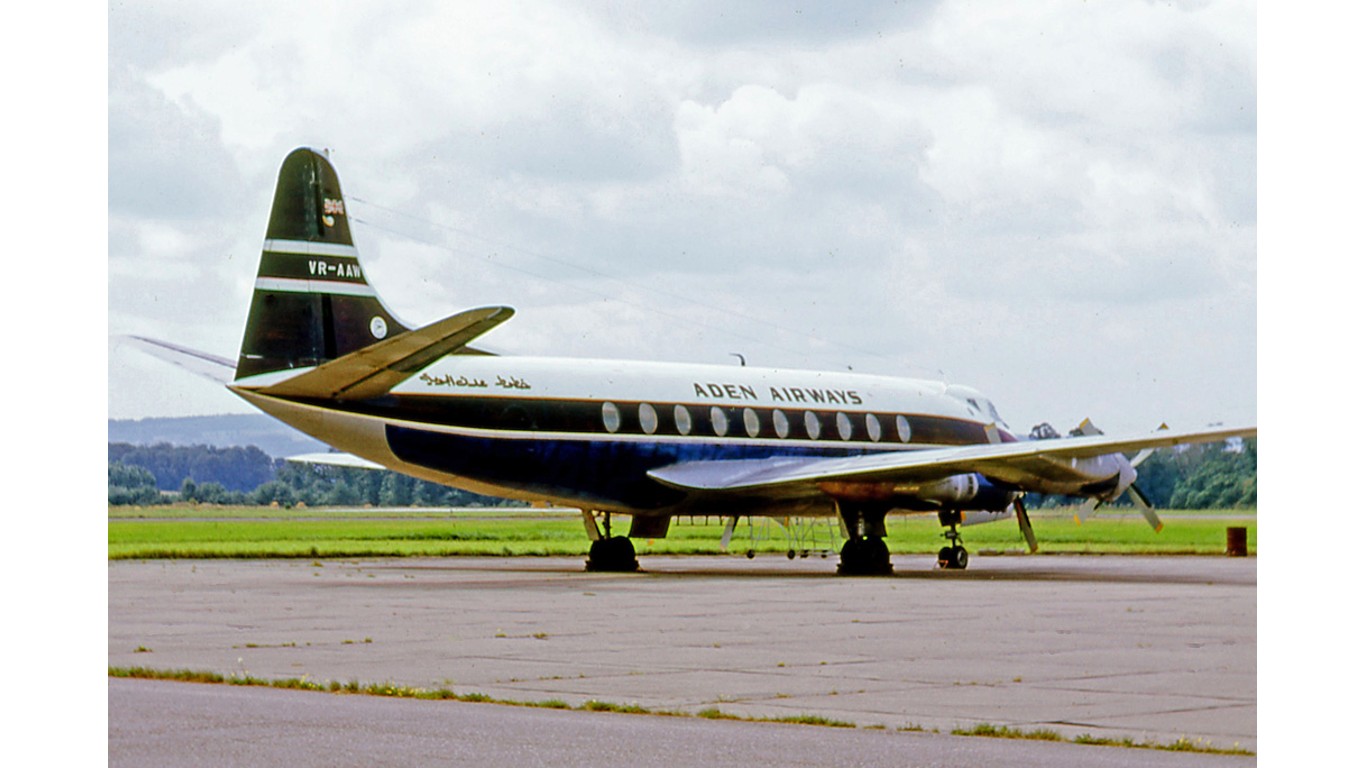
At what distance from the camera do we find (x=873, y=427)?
32625 millimetres

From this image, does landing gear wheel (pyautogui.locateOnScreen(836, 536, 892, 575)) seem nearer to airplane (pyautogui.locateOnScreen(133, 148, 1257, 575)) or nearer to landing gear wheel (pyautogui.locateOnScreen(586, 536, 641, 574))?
airplane (pyautogui.locateOnScreen(133, 148, 1257, 575))

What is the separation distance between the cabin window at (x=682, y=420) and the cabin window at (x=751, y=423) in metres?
1.32

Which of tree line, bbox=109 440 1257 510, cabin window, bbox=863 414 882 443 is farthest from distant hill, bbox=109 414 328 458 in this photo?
cabin window, bbox=863 414 882 443

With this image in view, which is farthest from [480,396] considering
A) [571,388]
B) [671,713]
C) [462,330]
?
[671,713]

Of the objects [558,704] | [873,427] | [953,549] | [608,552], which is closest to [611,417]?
[608,552]

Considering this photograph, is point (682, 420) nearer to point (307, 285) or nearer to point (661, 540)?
point (307, 285)

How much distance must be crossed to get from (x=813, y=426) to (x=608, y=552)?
4582mm

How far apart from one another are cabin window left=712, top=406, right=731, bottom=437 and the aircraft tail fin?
6.64m

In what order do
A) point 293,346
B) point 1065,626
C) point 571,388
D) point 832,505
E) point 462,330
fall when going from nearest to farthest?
point 1065,626 → point 462,330 → point 293,346 → point 571,388 → point 832,505

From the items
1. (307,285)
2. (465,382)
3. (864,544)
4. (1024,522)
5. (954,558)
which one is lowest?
(954,558)

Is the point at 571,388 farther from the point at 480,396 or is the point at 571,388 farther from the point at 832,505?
the point at 832,505

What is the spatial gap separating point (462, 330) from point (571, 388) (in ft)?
17.8

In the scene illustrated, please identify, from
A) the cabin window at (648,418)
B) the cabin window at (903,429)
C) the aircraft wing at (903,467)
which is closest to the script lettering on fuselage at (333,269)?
the cabin window at (648,418)

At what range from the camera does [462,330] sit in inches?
902
